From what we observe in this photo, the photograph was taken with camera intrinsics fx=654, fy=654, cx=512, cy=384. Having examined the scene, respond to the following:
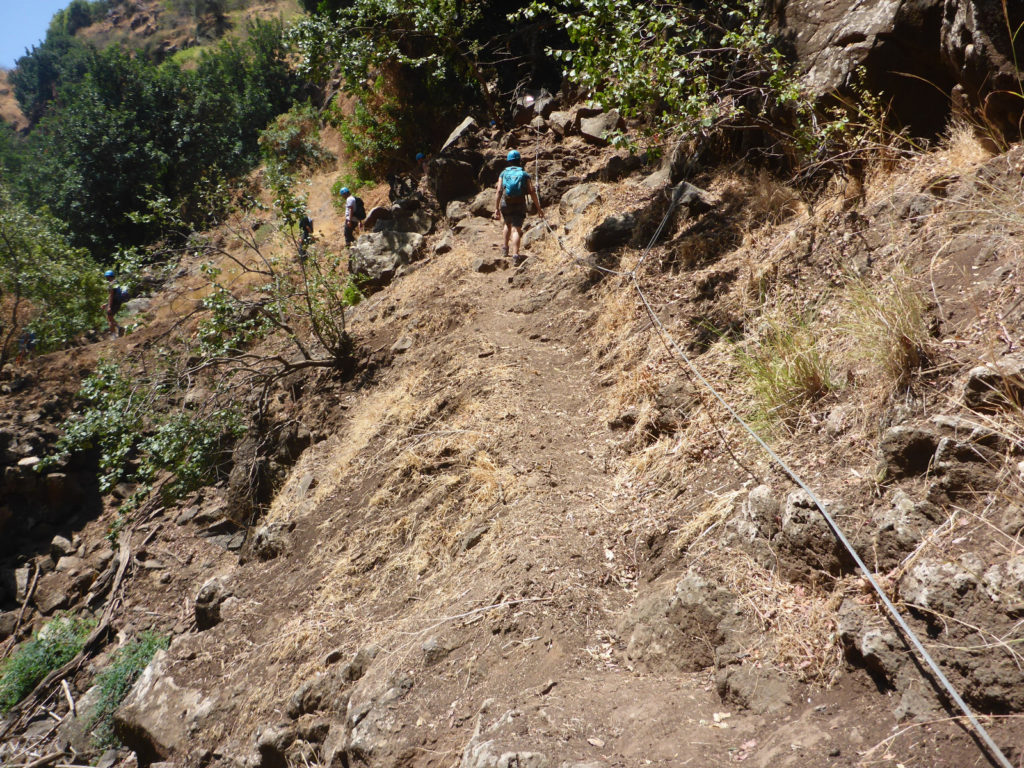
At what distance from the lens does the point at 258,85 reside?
26641mm

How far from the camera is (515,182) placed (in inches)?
380

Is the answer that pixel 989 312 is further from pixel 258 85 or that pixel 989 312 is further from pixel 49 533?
pixel 258 85

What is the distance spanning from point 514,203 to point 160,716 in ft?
24.8

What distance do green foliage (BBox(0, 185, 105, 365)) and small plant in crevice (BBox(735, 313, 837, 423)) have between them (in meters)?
15.8

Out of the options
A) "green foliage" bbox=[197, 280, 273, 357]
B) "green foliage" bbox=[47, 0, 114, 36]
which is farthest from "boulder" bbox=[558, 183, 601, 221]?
"green foliage" bbox=[47, 0, 114, 36]

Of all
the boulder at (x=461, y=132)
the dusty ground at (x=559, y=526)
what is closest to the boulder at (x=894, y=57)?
the dusty ground at (x=559, y=526)

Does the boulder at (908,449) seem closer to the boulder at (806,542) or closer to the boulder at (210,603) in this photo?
the boulder at (806,542)

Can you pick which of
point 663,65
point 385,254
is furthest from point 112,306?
point 663,65

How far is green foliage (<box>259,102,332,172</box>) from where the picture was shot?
21.0 metres

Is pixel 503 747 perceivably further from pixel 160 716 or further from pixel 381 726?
pixel 160 716

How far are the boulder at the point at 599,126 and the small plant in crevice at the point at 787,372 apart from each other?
22.1 ft

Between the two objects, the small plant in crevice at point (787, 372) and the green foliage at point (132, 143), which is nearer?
the small plant in crevice at point (787, 372)

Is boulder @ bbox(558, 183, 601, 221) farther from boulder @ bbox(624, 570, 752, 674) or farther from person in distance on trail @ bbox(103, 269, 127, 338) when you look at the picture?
person in distance on trail @ bbox(103, 269, 127, 338)

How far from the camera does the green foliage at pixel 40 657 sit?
865 cm
